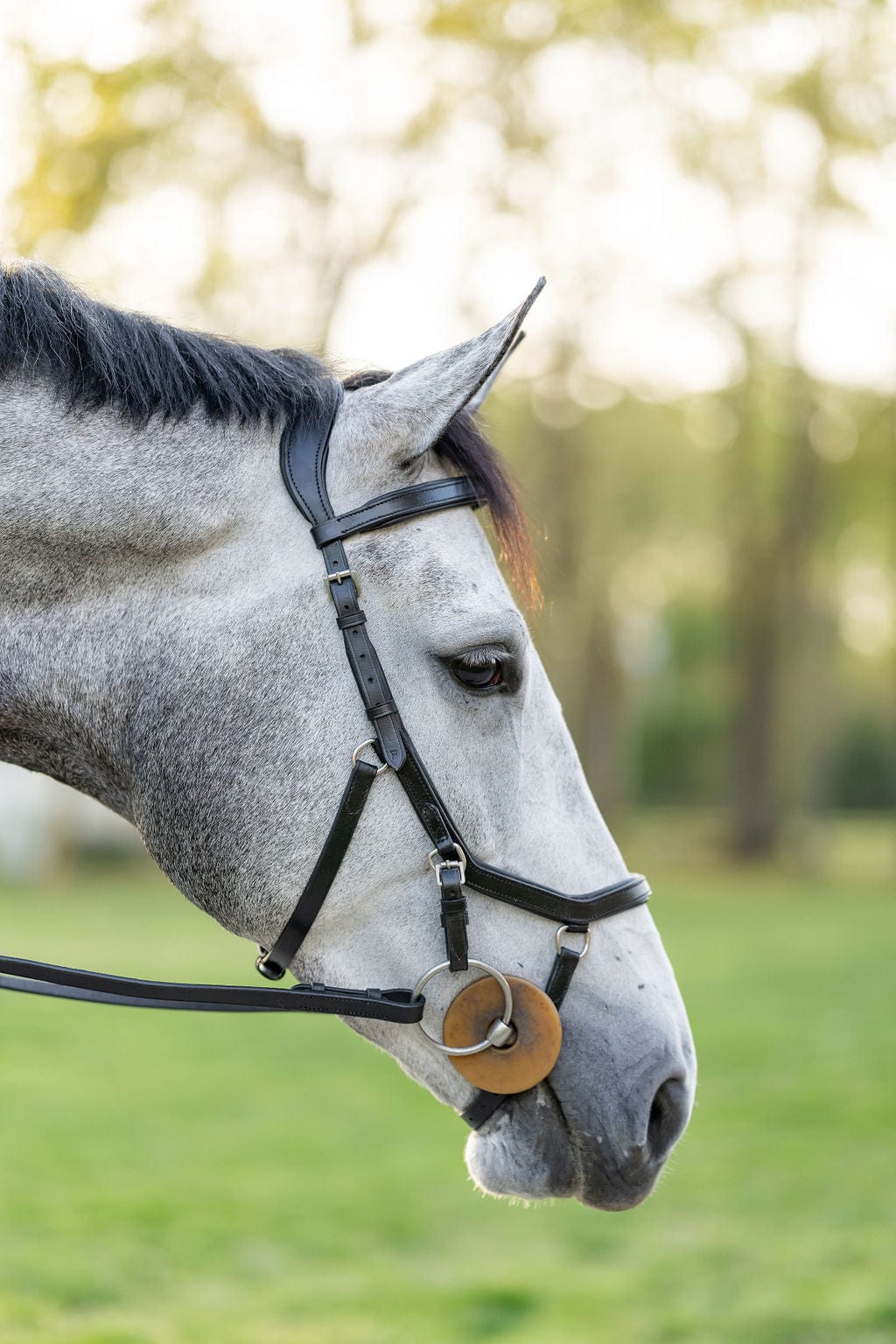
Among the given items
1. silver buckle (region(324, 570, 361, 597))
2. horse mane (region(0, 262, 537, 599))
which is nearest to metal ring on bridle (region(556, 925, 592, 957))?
silver buckle (region(324, 570, 361, 597))

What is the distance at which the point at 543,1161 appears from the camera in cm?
222

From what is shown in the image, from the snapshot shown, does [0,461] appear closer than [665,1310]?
Yes

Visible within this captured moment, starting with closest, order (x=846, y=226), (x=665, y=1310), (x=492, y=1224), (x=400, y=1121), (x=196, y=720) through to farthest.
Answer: (x=196, y=720) < (x=665, y=1310) < (x=492, y=1224) < (x=400, y=1121) < (x=846, y=226)

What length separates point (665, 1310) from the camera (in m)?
4.21

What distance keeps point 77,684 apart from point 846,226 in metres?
19.5

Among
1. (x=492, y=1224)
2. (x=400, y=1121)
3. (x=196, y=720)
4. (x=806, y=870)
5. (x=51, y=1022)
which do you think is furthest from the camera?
(x=806, y=870)

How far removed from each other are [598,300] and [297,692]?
17.5 meters

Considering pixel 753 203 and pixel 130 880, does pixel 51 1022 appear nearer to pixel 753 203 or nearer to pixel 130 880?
pixel 130 880

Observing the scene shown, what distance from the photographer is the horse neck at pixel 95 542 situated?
2.24 m

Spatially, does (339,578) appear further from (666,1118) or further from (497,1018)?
(666,1118)

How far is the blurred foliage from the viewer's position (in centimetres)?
1370

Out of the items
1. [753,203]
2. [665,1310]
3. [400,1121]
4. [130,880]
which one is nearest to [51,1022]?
[400,1121]

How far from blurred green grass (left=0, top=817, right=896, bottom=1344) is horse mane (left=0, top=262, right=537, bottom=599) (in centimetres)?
299

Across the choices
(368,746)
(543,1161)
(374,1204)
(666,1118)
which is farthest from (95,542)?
(374,1204)
